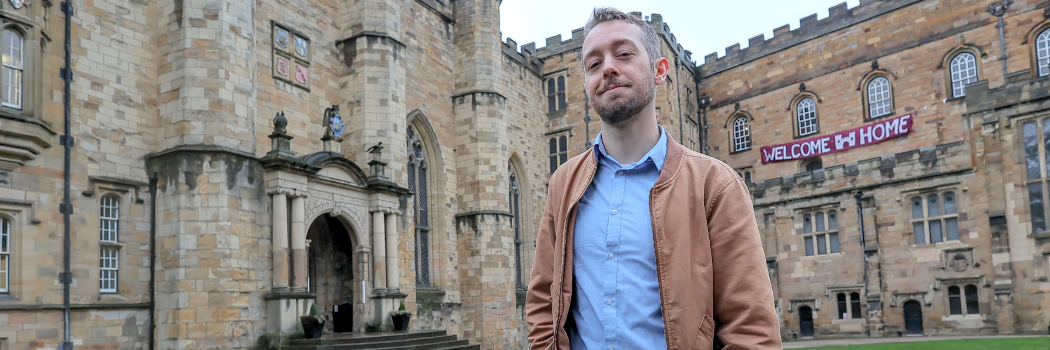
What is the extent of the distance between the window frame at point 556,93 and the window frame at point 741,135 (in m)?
8.42

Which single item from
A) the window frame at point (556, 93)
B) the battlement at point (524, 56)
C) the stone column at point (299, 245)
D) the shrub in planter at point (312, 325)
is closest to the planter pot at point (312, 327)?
the shrub in planter at point (312, 325)

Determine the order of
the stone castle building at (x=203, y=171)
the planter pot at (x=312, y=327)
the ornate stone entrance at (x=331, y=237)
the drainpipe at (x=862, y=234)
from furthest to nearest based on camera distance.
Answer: the drainpipe at (x=862, y=234)
the ornate stone entrance at (x=331, y=237)
the planter pot at (x=312, y=327)
the stone castle building at (x=203, y=171)

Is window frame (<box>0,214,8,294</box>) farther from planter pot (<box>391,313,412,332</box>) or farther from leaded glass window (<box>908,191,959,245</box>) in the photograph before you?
leaded glass window (<box>908,191,959,245</box>)

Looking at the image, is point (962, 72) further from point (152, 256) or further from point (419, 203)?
point (152, 256)

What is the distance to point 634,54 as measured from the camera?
210 centimetres

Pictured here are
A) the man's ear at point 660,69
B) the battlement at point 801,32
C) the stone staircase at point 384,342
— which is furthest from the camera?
the battlement at point 801,32

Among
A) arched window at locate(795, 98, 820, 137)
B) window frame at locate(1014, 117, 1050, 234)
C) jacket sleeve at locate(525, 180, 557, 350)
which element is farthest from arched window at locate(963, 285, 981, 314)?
jacket sleeve at locate(525, 180, 557, 350)

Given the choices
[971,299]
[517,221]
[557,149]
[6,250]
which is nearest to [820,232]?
[971,299]

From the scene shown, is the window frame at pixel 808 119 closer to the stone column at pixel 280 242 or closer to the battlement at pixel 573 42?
the battlement at pixel 573 42

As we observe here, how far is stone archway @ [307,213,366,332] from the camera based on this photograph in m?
18.6

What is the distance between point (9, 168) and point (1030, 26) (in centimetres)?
2829

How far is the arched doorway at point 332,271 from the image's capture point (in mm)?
18578

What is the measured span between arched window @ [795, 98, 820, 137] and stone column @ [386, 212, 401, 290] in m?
19.7

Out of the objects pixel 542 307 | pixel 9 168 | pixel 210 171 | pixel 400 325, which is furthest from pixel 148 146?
pixel 542 307
